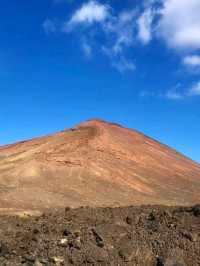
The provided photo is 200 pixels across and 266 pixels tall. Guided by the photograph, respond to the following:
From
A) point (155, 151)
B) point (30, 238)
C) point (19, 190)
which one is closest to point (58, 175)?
point (19, 190)

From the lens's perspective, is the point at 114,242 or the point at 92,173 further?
the point at 92,173

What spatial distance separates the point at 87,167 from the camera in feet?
154

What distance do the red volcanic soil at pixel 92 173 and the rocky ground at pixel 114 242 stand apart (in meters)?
17.7

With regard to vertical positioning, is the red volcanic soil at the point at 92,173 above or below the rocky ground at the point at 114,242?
above

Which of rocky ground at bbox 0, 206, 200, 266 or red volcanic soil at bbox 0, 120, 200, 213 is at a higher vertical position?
red volcanic soil at bbox 0, 120, 200, 213

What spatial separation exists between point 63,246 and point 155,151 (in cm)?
4963

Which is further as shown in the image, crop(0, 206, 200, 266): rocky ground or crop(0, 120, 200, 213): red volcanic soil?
crop(0, 120, 200, 213): red volcanic soil

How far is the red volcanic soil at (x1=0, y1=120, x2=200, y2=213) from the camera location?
3784cm

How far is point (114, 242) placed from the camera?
11609 mm

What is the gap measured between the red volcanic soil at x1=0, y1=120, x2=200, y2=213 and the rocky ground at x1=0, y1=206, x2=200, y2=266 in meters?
17.7

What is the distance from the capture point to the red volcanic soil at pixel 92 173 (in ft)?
124

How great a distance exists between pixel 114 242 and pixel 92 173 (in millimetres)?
34239

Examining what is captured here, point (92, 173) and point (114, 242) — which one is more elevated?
point (92, 173)

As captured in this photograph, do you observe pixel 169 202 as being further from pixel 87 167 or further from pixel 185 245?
pixel 185 245
